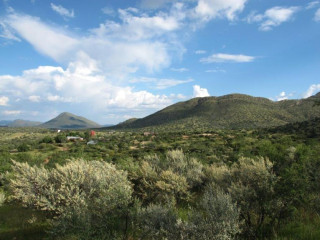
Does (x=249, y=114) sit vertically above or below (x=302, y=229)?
above

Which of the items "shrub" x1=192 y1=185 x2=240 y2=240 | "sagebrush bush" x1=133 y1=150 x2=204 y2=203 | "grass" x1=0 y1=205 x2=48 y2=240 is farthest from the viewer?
"sagebrush bush" x1=133 y1=150 x2=204 y2=203

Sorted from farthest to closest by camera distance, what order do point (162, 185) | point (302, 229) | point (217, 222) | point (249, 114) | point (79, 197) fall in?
1. point (249, 114)
2. point (162, 185)
3. point (79, 197)
4. point (302, 229)
5. point (217, 222)

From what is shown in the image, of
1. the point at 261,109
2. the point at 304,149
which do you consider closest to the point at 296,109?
the point at 261,109

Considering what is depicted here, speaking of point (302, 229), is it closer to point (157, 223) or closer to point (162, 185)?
point (157, 223)

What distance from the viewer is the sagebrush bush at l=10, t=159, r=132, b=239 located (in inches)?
256

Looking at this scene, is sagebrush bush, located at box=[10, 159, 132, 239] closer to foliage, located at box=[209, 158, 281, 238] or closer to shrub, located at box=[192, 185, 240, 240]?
shrub, located at box=[192, 185, 240, 240]

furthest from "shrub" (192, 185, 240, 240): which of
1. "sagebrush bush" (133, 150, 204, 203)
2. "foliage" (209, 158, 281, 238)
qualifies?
"sagebrush bush" (133, 150, 204, 203)

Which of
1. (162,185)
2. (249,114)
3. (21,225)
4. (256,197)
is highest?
(249,114)

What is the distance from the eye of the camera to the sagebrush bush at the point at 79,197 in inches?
256

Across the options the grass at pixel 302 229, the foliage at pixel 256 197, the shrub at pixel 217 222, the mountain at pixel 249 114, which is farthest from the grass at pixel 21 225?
the mountain at pixel 249 114

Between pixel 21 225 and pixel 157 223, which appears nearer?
pixel 157 223

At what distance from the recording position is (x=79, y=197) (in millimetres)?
7281

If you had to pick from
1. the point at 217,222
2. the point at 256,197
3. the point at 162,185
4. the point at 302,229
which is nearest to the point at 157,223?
the point at 217,222

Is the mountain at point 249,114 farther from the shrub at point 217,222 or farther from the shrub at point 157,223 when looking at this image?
the shrub at point 157,223
